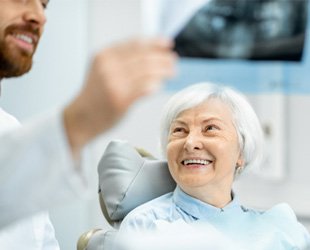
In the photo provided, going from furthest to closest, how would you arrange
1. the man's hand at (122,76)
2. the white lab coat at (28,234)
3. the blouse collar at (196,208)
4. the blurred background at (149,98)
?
the blurred background at (149,98) → the blouse collar at (196,208) → the white lab coat at (28,234) → the man's hand at (122,76)

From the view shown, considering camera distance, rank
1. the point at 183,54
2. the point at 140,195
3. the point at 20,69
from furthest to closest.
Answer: the point at 183,54 → the point at 140,195 → the point at 20,69

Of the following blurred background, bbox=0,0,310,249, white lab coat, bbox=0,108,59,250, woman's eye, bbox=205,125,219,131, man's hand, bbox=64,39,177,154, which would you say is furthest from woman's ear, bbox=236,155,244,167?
man's hand, bbox=64,39,177,154

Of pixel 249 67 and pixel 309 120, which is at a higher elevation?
pixel 249 67

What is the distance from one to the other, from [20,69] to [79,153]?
549 mm

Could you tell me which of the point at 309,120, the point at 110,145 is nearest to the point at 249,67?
the point at 309,120

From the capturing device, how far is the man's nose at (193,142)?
4.62 feet

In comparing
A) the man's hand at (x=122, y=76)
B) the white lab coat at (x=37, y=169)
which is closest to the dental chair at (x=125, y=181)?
the white lab coat at (x=37, y=169)

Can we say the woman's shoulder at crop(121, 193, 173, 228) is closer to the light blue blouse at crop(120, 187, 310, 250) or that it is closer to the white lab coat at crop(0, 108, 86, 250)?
the light blue blouse at crop(120, 187, 310, 250)

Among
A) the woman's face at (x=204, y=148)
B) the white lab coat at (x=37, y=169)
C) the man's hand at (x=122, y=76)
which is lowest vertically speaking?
the woman's face at (x=204, y=148)

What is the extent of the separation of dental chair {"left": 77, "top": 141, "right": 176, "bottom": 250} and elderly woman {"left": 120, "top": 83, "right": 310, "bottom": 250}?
6cm

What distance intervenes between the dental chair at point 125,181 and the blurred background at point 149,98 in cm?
65

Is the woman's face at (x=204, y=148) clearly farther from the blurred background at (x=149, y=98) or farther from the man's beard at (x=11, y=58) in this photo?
the blurred background at (x=149, y=98)

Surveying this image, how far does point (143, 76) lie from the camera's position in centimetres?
58

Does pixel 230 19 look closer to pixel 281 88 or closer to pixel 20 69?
pixel 281 88
